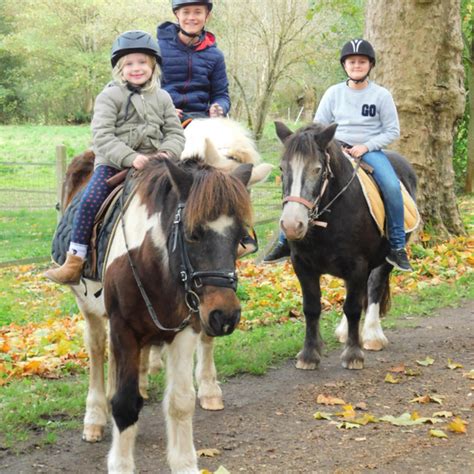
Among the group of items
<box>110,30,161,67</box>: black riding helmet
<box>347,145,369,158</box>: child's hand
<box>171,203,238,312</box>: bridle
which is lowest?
<box>171,203,238,312</box>: bridle

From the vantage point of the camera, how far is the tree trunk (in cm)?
1203

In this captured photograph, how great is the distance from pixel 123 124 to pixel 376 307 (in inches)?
149

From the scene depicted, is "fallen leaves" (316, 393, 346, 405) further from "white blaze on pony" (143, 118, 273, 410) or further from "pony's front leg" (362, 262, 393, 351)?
"pony's front leg" (362, 262, 393, 351)

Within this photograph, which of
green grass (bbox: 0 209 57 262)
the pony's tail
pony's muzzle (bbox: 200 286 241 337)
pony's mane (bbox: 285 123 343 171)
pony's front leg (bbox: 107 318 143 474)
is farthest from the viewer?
green grass (bbox: 0 209 57 262)

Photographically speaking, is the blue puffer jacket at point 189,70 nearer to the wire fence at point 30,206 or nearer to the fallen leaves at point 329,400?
the fallen leaves at point 329,400

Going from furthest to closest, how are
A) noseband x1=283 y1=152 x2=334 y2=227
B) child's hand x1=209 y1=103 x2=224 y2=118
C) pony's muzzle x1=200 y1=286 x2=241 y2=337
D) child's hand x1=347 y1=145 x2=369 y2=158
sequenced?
child's hand x1=347 y1=145 x2=369 y2=158 → child's hand x1=209 y1=103 x2=224 y2=118 → noseband x1=283 y1=152 x2=334 y2=227 → pony's muzzle x1=200 y1=286 x2=241 y2=337

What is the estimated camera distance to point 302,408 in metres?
5.84

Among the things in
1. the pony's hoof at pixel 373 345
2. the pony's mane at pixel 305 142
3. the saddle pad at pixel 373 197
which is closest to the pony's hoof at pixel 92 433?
the pony's mane at pixel 305 142

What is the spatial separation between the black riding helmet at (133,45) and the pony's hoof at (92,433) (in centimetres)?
251

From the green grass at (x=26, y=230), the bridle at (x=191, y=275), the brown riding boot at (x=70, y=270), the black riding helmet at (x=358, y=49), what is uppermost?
the black riding helmet at (x=358, y=49)

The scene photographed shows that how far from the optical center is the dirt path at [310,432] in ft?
15.4

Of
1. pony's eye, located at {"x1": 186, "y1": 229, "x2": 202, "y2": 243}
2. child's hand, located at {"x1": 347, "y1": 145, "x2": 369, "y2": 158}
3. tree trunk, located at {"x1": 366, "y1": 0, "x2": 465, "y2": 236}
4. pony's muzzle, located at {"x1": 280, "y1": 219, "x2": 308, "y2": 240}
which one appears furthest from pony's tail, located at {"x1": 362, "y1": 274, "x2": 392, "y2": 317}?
tree trunk, located at {"x1": 366, "y1": 0, "x2": 465, "y2": 236}

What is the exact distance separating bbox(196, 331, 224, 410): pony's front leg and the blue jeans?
88.2 inches

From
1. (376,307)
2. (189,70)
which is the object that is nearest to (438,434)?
(376,307)
